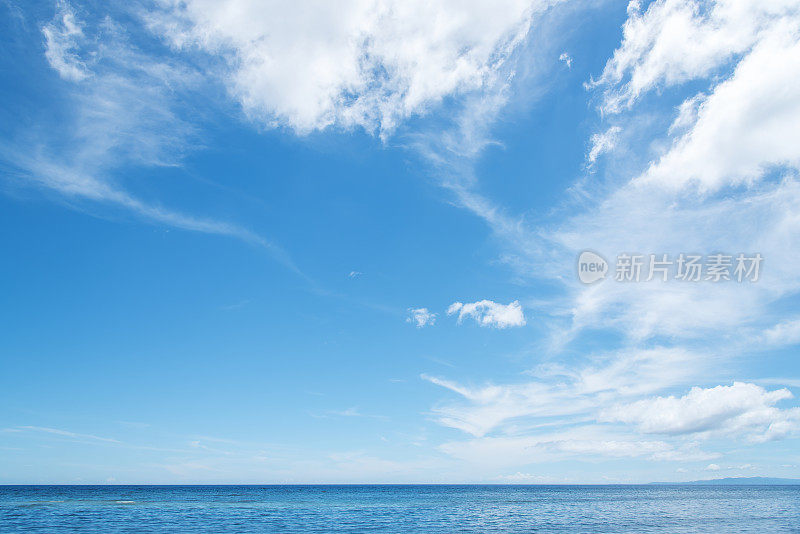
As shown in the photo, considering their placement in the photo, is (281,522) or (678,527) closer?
(678,527)

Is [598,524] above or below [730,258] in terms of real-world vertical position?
below

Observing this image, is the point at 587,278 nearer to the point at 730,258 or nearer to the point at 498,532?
the point at 730,258

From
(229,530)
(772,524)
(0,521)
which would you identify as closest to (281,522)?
(229,530)

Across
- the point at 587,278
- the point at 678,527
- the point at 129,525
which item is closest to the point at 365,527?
the point at 129,525

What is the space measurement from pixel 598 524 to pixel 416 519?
2131 centimetres

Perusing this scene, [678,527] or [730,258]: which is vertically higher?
[730,258]

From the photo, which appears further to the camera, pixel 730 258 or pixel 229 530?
pixel 229 530

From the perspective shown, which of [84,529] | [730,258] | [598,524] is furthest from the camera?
[598,524]

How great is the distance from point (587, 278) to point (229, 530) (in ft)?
136

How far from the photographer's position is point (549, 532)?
146 feet

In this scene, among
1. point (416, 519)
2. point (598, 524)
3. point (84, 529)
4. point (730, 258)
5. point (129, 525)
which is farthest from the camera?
point (416, 519)

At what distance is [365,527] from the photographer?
161ft

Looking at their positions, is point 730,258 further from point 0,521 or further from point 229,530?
point 0,521

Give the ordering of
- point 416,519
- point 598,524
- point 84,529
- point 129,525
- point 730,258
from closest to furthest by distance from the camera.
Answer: point 730,258
point 84,529
point 129,525
point 598,524
point 416,519
